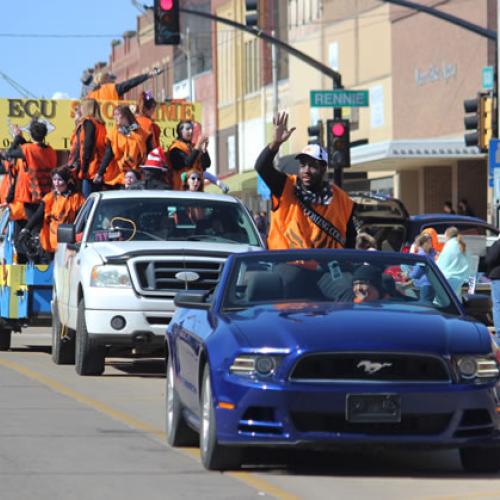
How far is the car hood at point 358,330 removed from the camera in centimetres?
1012

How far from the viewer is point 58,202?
2142 cm

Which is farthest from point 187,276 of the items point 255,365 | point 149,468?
point 255,365

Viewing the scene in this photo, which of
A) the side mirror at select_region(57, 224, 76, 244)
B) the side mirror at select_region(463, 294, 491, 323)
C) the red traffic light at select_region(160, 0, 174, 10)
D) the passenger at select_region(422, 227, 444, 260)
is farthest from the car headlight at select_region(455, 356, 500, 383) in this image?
the red traffic light at select_region(160, 0, 174, 10)

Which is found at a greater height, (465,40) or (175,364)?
(465,40)

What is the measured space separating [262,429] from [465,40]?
39352mm

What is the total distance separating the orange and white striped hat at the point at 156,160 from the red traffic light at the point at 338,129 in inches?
562

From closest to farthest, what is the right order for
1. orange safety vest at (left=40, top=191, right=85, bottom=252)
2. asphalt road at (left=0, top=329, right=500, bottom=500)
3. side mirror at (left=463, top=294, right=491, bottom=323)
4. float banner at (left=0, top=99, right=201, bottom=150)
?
asphalt road at (left=0, top=329, right=500, bottom=500), side mirror at (left=463, top=294, right=491, bottom=323), orange safety vest at (left=40, top=191, right=85, bottom=252), float banner at (left=0, top=99, right=201, bottom=150)

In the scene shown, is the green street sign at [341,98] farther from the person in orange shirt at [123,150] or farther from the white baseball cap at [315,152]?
the white baseball cap at [315,152]

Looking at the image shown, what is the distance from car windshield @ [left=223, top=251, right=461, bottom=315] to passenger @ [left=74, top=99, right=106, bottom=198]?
10.1m

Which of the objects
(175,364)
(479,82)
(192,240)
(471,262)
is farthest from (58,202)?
(479,82)

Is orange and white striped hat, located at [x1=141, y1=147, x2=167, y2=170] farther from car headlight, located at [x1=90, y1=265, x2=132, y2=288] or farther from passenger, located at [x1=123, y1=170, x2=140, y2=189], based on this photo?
car headlight, located at [x1=90, y1=265, x2=132, y2=288]

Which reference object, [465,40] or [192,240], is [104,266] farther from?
[465,40]

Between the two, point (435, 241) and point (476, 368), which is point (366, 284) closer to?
point (476, 368)

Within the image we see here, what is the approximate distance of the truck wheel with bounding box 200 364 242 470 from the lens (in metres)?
10.3
